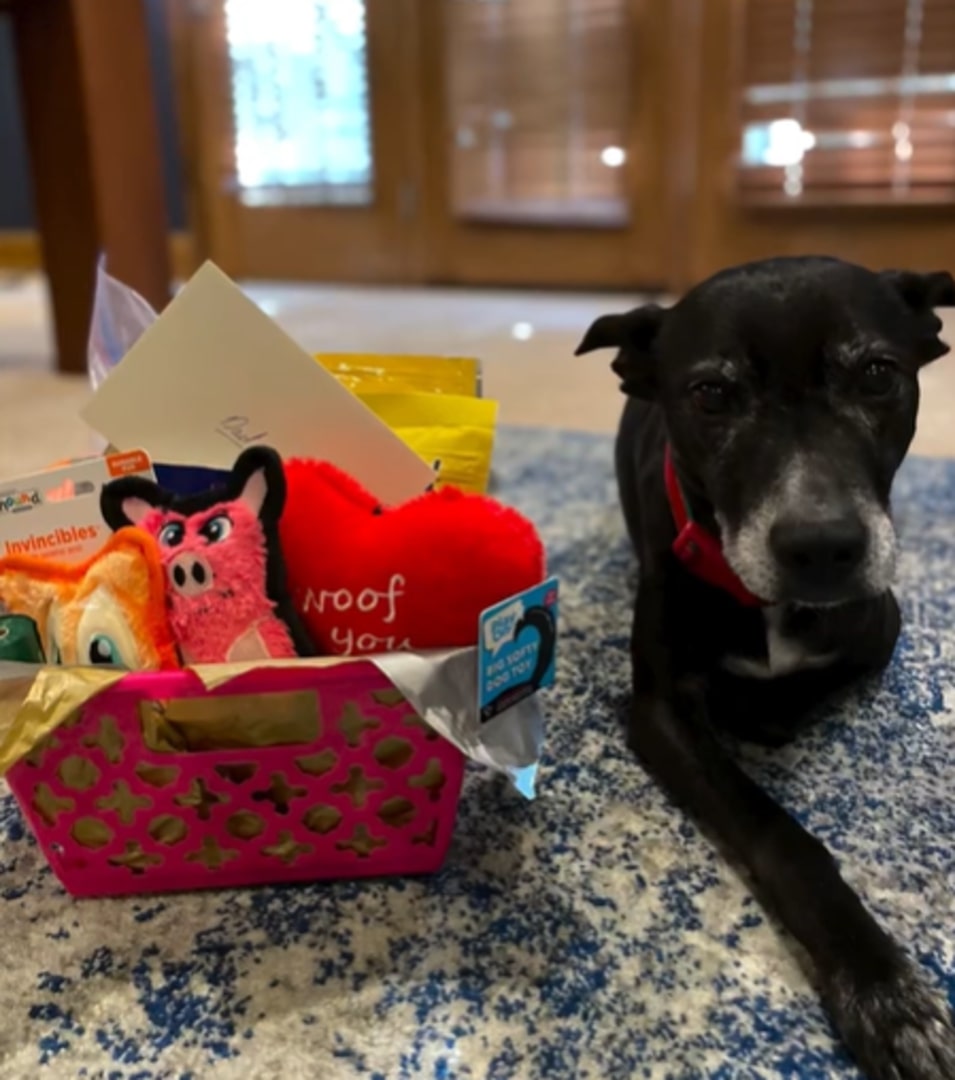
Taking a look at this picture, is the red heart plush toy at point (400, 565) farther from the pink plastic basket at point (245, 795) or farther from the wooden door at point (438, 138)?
the wooden door at point (438, 138)

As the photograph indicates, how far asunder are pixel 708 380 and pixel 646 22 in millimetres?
3361

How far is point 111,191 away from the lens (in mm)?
2799

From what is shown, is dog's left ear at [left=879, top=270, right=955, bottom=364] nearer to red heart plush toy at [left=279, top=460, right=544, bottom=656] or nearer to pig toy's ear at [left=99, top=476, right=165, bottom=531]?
red heart plush toy at [left=279, top=460, right=544, bottom=656]

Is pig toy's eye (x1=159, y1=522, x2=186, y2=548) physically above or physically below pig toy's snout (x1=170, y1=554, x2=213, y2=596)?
above

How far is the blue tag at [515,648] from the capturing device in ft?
2.67

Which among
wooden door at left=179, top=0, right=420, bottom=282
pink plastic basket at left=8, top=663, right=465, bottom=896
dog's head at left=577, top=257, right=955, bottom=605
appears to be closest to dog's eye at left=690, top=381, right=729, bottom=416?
dog's head at left=577, top=257, right=955, bottom=605

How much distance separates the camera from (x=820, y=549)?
922 mm

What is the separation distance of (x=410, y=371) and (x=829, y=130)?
3037 millimetres

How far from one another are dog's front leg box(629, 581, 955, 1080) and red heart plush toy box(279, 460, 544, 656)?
0.25 m

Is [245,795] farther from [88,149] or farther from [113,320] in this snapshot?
[88,149]

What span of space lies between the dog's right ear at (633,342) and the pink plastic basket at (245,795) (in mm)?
540

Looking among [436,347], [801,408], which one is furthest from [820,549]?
[436,347]

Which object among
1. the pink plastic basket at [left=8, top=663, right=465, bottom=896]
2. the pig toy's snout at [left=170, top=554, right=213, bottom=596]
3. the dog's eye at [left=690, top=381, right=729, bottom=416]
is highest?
the dog's eye at [left=690, top=381, right=729, bottom=416]

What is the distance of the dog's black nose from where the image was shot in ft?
3.01
